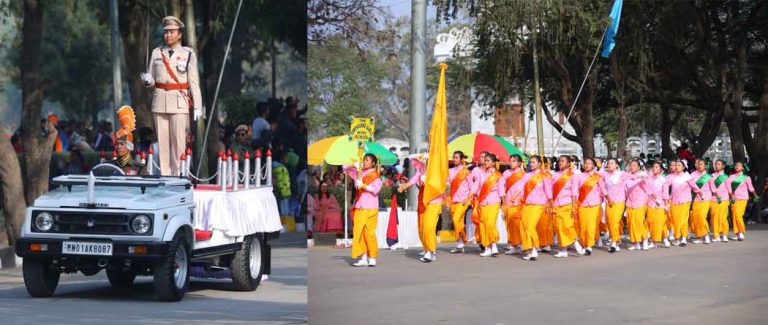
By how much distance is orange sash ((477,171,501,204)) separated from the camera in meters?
14.2

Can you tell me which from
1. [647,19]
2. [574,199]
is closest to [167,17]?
[647,19]

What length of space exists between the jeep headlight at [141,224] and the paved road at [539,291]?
140 centimetres

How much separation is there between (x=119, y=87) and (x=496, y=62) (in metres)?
1.87

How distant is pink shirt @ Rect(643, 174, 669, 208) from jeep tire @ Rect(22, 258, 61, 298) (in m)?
8.65

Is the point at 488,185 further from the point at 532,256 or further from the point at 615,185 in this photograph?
the point at 615,185

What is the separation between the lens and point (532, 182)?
14086mm

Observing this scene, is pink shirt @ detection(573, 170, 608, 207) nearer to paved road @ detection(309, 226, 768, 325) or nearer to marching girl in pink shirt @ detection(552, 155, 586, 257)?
marching girl in pink shirt @ detection(552, 155, 586, 257)

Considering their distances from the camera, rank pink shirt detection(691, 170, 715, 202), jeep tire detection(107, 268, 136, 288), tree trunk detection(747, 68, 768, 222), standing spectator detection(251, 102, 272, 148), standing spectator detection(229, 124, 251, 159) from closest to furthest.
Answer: standing spectator detection(251, 102, 272, 148) → standing spectator detection(229, 124, 251, 159) → tree trunk detection(747, 68, 768, 222) → jeep tire detection(107, 268, 136, 288) → pink shirt detection(691, 170, 715, 202)

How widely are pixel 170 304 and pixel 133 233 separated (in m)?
0.48

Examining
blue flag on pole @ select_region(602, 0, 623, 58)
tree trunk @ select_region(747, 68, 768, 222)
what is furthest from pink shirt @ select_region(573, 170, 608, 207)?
tree trunk @ select_region(747, 68, 768, 222)

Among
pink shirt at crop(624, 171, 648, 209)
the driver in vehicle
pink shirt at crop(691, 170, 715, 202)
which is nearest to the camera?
the driver in vehicle

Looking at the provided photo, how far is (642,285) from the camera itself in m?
9.48

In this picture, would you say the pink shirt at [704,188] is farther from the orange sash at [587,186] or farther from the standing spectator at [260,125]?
the standing spectator at [260,125]

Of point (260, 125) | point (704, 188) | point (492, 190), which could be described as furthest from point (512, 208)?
point (260, 125)
